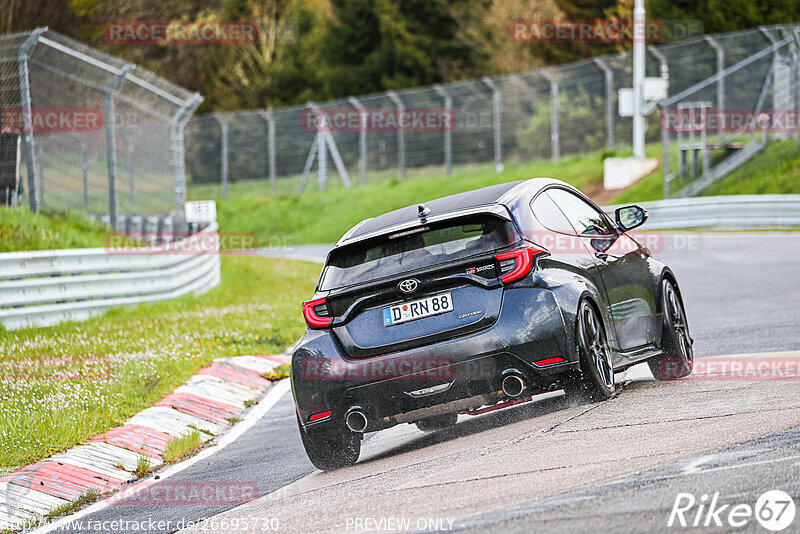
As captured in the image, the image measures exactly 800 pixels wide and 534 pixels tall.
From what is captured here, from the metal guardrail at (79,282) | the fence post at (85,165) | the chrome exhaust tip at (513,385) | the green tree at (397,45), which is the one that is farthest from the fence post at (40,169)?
the green tree at (397,45)

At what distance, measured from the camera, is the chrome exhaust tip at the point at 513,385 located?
22.4 feet

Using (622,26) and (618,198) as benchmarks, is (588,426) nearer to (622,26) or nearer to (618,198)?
(618,198)

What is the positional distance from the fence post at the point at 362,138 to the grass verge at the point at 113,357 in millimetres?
20817

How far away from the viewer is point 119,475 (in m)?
7.58

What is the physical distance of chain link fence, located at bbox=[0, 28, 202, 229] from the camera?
55.2 ft

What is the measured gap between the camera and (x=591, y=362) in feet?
23.2

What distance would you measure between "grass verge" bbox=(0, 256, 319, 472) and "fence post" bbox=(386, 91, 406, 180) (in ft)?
64.0

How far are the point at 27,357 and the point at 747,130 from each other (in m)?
23.2

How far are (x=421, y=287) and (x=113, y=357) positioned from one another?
5790 mm

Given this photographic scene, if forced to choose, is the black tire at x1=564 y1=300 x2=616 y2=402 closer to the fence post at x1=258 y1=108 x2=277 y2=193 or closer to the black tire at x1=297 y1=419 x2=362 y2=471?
the black tire at x1=297 y1=419 x2=362 y2=471

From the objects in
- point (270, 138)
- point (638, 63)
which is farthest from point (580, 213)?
point (270, 138)

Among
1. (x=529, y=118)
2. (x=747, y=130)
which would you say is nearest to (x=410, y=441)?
(x=747, y=130)

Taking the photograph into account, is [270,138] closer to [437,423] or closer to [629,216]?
[629,216]

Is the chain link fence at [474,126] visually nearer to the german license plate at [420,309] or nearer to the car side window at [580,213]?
the car side window at [580,213]
